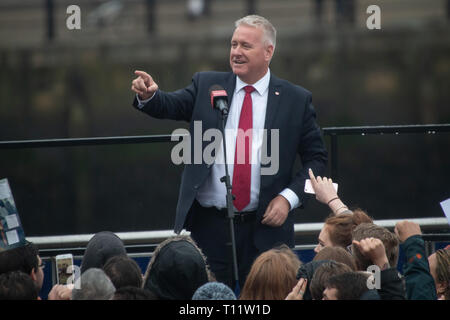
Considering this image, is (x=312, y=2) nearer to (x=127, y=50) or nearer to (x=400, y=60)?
(x=400, y=60)

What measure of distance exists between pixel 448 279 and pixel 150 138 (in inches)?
83.2

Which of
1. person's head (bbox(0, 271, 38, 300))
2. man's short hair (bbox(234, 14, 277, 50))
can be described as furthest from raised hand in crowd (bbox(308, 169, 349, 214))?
person's head (bbox(0, 271, 38, 300))

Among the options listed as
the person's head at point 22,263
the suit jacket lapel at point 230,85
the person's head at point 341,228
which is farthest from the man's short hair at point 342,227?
the person's head at point 22,263

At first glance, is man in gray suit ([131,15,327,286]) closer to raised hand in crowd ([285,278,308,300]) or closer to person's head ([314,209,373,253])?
person's head ([314,209,373,253])

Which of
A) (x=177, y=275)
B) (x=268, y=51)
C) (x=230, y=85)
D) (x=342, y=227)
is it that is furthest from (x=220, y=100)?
(x=177, y=275)

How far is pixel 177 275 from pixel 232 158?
1.04 meters

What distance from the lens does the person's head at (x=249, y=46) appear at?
4.39 metres

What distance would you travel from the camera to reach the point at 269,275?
3428 millimetres

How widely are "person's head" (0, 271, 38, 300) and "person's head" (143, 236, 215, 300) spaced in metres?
0.48

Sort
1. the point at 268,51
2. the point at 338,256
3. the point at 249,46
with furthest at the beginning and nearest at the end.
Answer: the point at 268,51 → the point at 249,46 → the point at 338,256

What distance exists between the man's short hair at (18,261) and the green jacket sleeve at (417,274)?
62.6 inches

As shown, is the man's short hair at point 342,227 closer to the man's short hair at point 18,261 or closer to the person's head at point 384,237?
the person's head at point 384,237

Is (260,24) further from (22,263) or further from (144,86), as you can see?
(22,263)
